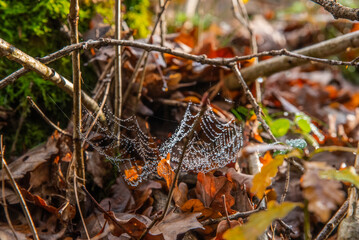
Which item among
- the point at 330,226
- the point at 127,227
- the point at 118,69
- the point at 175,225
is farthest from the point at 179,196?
the point at 118,69

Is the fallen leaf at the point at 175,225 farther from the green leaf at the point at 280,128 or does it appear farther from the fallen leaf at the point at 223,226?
the green leaf at the point at 280,128

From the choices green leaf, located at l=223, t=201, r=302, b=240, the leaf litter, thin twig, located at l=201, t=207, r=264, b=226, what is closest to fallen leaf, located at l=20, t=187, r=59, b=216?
the leaf litter

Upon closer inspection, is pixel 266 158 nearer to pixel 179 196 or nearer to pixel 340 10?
pixel 179 196

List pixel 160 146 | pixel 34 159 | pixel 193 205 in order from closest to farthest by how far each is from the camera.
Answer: pixel 193 205, pixel 34 159, pixel 160 146

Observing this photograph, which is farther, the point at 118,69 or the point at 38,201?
the point at 118,69

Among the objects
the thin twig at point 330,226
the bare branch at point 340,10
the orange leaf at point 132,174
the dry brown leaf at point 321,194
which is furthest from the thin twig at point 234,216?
the bare branch at point 340,10

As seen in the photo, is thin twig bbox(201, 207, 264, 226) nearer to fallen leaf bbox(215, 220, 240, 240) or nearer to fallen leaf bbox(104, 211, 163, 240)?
fallen leaf bbox(215, 220, 240, 240)
